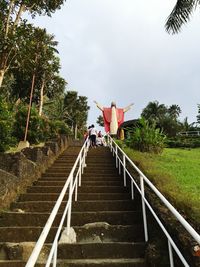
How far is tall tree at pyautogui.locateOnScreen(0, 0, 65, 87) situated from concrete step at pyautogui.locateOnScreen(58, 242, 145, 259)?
14882 millimetres

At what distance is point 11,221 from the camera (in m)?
6.59

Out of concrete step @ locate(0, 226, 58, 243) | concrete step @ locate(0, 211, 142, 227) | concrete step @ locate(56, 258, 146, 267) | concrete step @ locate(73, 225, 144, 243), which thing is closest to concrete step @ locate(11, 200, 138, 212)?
concrete step @ locate(0, 211, 142, 227)

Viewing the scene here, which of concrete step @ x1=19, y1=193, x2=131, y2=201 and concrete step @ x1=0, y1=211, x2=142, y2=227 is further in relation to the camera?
concrete step @ x1=19, y1=193, x2=131, y2=201

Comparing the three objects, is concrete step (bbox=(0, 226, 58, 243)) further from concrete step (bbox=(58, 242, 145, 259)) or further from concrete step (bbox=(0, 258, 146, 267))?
concrete step (bbox=(0, 258, 146, 267))

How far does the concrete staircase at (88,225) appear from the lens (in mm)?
5281

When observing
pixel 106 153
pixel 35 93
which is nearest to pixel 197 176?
pixel 106 153

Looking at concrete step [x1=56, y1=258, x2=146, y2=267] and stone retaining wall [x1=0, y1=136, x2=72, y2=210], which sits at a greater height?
stone retaining wall [x1=0, y1=136, x2=72, y2=210]

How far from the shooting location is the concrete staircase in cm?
528

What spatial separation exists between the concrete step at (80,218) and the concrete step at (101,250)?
117cm

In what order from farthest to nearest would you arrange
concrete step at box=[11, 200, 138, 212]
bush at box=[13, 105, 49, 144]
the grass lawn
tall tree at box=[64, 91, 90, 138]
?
1. tall tree at box=[64, 91, 90, 138]
2. bush at box=[13, 105, 49, 144]
3. concrete step at box=[11, 200, 138, 212]
4. the grass lawn

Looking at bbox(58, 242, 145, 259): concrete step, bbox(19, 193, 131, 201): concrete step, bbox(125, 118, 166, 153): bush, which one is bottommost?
bbox(58, 242, 145, 259): concrete step

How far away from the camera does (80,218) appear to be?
6.66 meters

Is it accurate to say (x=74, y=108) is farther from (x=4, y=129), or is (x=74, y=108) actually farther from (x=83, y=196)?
(x=83, y=196)

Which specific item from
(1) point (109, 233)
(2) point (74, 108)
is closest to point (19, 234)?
(1) point (109, 233)
